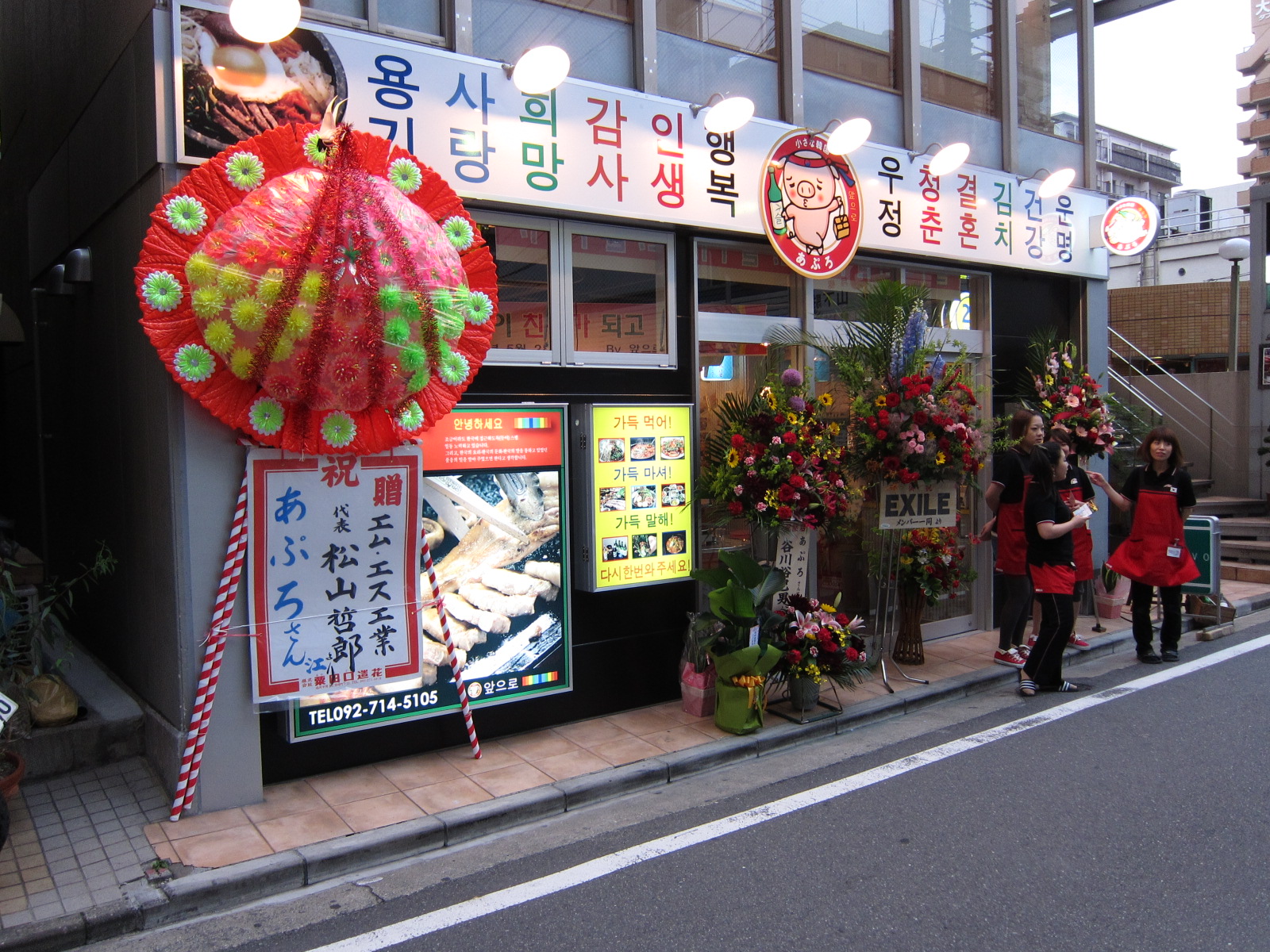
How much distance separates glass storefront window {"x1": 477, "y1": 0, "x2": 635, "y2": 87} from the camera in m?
6.00

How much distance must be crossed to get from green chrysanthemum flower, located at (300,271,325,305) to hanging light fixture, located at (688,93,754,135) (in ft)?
11.1

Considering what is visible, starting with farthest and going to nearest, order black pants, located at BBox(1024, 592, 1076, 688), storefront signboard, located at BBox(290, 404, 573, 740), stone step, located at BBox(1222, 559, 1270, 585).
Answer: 1. stone step, located at BBox(1222, 559, 1270, 585)
2. black pants, located at BBox(1024, 592, 1076, 688)
3. storefront signboard, located at BBox(290, 404, 573, 740)

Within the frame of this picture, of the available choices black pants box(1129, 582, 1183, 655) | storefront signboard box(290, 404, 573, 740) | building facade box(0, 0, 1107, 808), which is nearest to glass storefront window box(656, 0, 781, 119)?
building facade box(0, 0, 1107, 808)

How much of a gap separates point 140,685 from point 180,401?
2120 mm

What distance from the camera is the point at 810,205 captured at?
7379 millimetres

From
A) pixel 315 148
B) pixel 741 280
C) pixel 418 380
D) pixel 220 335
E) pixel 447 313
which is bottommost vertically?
pixel 418 380

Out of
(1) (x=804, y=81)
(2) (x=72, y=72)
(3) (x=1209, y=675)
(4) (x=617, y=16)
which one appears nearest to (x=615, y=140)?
(4) (x=617, y=16)

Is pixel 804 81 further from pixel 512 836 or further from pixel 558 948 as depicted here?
pixel 558 948

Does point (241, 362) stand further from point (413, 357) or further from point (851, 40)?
point (851, 40)

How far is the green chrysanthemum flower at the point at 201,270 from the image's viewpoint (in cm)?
447

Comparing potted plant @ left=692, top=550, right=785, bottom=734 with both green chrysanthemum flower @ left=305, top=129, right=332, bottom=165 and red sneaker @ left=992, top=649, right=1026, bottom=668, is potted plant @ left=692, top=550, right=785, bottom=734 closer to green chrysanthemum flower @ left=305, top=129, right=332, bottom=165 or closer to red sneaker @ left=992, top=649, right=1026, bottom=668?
red sneaker @ left=992, top=649, right=1026, bottom=668

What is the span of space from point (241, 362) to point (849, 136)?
4.98 m

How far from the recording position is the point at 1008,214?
355 inches

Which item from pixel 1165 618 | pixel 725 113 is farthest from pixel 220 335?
pixel 1165 618
